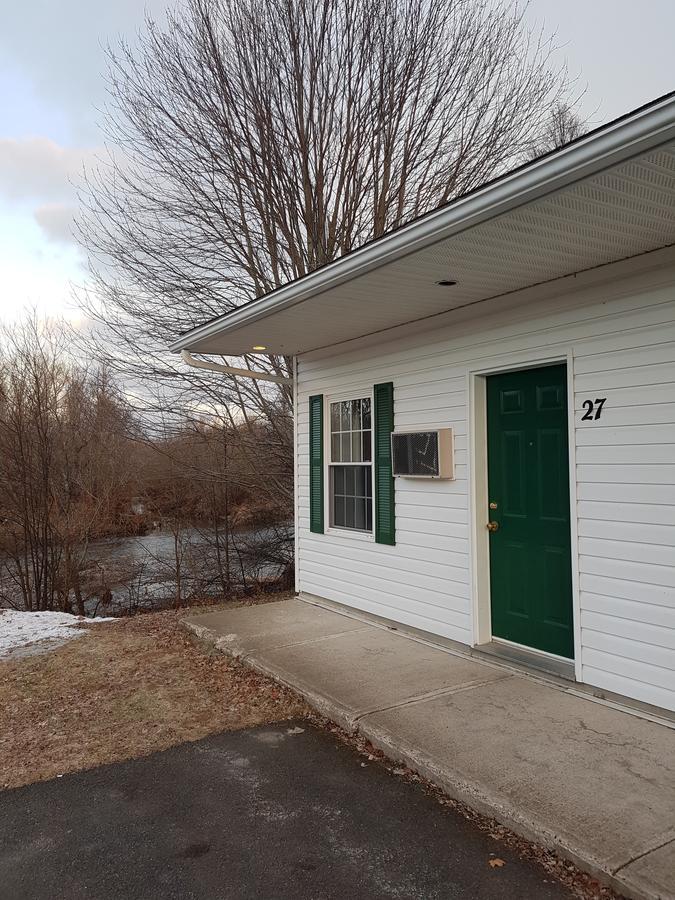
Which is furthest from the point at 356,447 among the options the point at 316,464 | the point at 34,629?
the point at 34,629

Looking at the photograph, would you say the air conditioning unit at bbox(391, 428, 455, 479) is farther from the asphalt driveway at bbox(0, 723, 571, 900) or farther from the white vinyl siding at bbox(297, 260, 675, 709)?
the asphalt driveway at bbox(0, 723, 571, 900)

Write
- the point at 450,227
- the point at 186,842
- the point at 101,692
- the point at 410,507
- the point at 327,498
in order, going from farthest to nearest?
1. the point at 327,498
2. the point at 410,507
3. the point at 101,692
4. the point at 450,227
5. the point at 186,842

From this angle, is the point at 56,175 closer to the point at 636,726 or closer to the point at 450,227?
the point at 450,227

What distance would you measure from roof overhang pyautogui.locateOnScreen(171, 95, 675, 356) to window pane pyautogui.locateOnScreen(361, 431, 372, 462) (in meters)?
1.06

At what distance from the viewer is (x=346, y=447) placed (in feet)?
20.6

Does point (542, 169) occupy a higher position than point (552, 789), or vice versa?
point (542, 169)

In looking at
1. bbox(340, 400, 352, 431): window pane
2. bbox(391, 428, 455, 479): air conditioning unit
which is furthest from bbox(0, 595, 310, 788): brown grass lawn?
bbox(340, 400, 352, 431): window pane

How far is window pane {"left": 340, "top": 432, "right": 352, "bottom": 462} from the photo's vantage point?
6.23 meters

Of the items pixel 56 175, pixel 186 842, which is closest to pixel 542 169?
pixel 186 842

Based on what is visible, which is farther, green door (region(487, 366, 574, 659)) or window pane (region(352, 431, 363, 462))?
window pane (region(352, 431, 363, 462))

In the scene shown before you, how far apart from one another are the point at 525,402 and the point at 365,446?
6.35 ft

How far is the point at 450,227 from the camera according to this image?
3125mm

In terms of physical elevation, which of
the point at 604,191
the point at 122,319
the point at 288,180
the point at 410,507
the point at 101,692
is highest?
the point at 288,180

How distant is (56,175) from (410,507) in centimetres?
745
